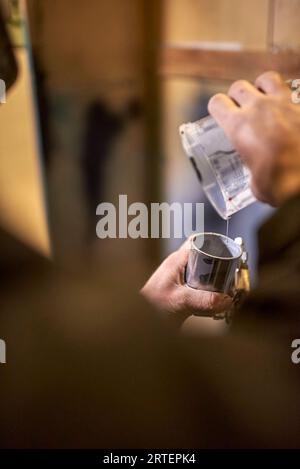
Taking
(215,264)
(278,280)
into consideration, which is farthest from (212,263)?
(278,280)

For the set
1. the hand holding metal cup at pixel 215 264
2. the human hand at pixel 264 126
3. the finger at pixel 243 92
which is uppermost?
the finger at pixel 243 92

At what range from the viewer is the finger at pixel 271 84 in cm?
101

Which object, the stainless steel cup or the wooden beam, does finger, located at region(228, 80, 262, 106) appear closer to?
the wooden beam

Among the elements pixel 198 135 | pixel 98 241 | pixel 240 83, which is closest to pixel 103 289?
pixel 98 241

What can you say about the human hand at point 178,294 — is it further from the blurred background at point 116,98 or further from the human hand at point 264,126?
the human hand at point 264,126

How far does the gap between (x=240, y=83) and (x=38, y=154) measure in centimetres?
36

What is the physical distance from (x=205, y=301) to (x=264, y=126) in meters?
0.32

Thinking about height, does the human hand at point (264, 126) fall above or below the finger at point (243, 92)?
below

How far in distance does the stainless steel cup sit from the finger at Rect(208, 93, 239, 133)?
19 cm

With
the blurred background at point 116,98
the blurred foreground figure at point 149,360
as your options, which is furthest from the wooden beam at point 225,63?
the blurred foreground figure at point 149,360

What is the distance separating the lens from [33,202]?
1062 mm

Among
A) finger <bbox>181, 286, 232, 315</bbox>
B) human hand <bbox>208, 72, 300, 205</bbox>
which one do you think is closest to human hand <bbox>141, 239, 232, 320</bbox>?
finger <bbox>181, 286, 232, 315</bbox>

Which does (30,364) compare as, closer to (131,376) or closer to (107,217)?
(131,376)

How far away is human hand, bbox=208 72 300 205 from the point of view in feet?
3.28
